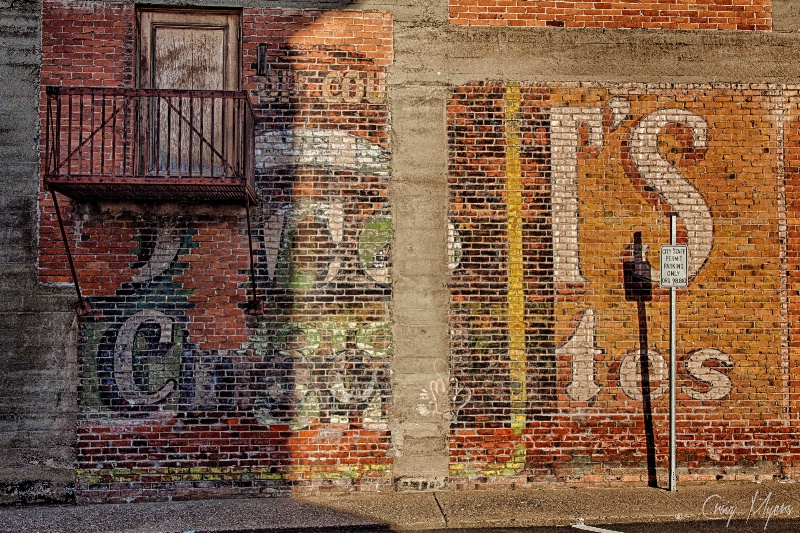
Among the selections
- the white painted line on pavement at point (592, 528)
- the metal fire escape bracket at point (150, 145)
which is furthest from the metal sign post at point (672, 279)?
the metal fire escape bracket at point (150, 145)

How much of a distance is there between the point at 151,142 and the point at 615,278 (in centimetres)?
531

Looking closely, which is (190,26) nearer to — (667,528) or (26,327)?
(26,327)

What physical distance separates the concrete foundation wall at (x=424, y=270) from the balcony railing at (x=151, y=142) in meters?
0.28

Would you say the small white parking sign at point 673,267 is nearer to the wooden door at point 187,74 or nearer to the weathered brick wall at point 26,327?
the wooden door at point 187,74

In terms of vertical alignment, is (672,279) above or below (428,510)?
above

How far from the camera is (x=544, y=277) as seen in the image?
303 inches

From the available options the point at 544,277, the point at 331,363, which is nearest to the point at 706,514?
the point at 544,277

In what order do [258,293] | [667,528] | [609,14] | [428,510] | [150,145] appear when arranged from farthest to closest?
1. [609,14]
2. [150,145]
3. [258,293]
4. [428,510]
5. [667,528]

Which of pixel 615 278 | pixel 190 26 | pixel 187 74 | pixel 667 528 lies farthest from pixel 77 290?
pixel 667 528

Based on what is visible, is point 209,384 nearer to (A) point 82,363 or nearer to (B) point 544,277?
(A) point 82,363

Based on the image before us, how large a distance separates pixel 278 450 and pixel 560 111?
15.8 ft

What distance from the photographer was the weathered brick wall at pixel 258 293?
7316 mm

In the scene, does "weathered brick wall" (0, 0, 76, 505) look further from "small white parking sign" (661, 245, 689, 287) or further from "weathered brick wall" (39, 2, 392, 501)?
"small white parking sign" (661, 245, 689, 287)

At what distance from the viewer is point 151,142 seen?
762 centimetres
